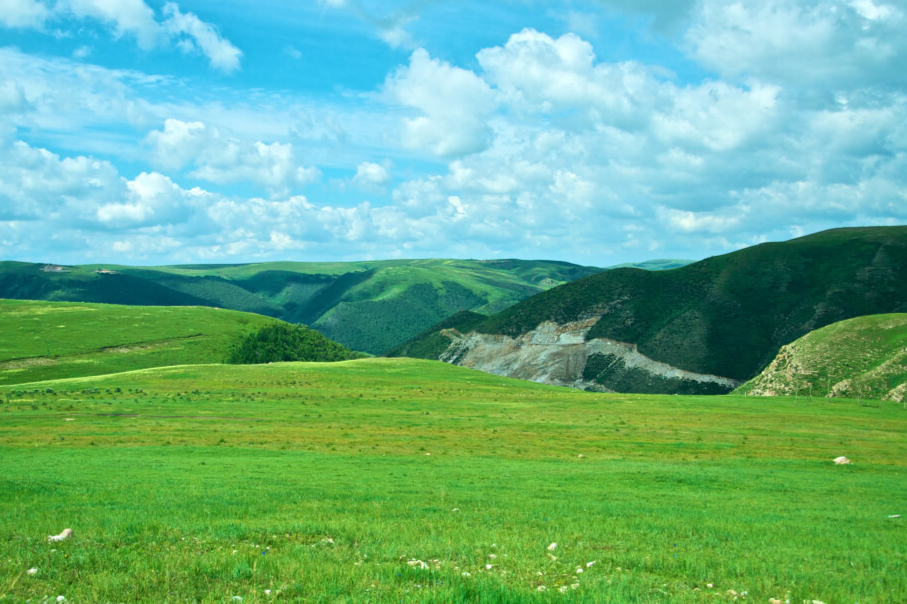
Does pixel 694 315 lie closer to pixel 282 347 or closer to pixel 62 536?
pixel 282 347

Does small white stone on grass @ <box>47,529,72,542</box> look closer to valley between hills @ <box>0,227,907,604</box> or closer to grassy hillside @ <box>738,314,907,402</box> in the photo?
valley between hills @ <box>0,227,907,604</box>

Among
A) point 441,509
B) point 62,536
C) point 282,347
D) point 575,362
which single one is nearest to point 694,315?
point 575,362

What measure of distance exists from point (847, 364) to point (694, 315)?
57859 mm

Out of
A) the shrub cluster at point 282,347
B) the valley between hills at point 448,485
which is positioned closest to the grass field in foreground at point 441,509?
the valley between hills at point 448,485

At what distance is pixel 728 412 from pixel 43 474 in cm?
6110

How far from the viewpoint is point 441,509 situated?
16.8m

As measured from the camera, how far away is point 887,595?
30.9ft

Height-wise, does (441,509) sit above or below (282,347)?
above

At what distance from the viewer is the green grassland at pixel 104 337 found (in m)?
112

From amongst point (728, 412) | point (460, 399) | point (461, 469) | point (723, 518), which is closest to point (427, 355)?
point (460, 399)

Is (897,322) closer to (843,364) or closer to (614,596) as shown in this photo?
(843,364)

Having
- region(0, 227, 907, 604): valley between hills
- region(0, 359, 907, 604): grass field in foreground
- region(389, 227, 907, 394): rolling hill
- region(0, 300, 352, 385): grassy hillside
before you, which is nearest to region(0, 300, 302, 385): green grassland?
region(0, 300, 352, 385): grassy hillside

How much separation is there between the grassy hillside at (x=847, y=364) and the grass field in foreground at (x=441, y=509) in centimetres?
3955

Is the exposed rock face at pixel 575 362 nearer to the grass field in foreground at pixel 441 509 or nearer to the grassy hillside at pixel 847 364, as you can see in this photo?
the grassy hillside at pixel 847 364
